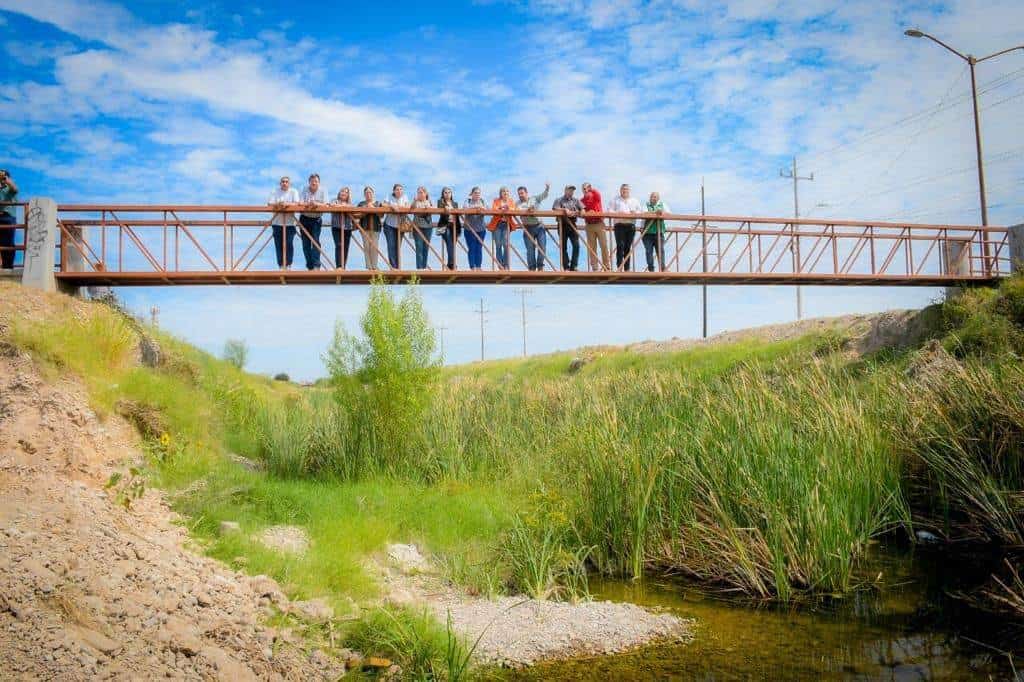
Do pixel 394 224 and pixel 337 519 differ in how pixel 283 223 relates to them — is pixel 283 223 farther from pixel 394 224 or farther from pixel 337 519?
→ pixel 337 519

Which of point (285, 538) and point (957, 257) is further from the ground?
point (957, 257)

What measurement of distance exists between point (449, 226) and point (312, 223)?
3.15 meters

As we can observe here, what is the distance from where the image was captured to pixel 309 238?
17344mm

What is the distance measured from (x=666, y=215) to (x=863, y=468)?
10.8 metres

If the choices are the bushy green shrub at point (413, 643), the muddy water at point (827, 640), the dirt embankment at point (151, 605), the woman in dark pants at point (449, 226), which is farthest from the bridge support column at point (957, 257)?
the bushy green shrub at point (413, 643)

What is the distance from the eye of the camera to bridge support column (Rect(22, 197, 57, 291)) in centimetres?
1611

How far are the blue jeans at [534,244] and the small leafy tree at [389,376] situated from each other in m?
5.03

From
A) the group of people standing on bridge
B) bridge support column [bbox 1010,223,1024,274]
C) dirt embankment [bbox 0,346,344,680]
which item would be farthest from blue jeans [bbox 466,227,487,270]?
bridge support column [bbox 1010,223,1024,274]

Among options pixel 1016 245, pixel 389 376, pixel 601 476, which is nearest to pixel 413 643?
pixel 601 476

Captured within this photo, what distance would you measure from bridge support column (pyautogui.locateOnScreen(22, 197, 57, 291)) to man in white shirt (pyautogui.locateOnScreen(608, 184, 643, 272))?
12771mm

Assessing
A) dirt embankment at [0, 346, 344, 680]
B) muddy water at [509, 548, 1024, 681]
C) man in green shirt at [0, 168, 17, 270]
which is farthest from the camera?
man in green shirt at [0, 168, 17, 270]

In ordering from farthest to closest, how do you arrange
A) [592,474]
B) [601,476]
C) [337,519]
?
1. [337,519]
2. [592,474]
3. [601,476]

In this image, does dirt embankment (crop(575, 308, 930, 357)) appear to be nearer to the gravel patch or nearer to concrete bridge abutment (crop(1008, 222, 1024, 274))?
concrete bridge abutment (crop(1008, 222, 1024, 274))

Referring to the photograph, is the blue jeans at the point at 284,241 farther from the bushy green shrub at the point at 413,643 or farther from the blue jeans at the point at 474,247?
the bushy green shrub at the point at 413,643
